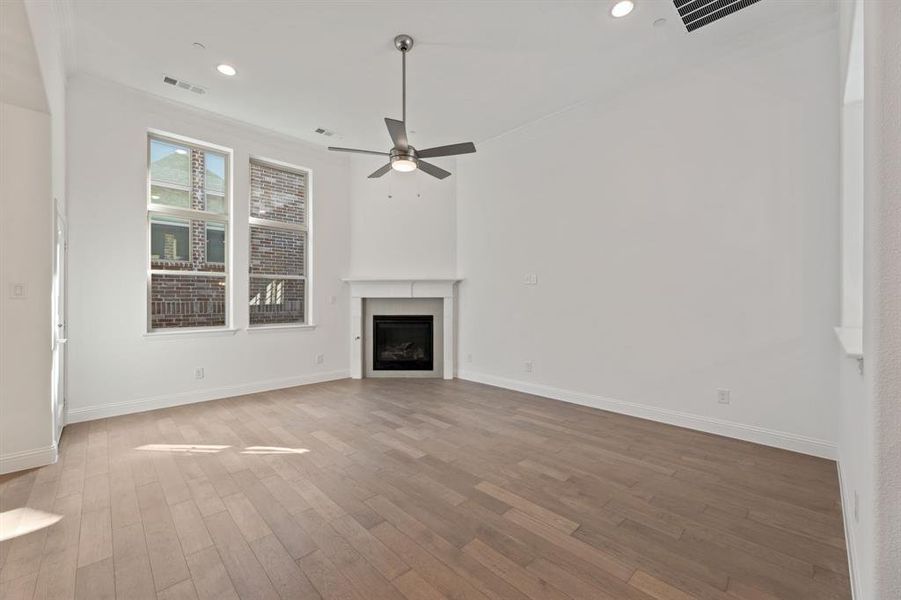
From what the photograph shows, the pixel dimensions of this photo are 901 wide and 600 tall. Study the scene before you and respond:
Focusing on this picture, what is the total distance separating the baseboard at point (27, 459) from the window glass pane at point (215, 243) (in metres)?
2.50

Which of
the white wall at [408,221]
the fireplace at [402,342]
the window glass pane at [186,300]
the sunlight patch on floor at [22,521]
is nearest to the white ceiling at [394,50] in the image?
the white wall at [408,221]

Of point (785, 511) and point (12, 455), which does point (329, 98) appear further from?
point (785, 511)

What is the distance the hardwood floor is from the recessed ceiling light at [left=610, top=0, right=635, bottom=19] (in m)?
3.43

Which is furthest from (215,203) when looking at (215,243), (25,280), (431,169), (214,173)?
Answer: (431,169)

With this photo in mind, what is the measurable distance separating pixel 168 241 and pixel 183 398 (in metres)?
1.85

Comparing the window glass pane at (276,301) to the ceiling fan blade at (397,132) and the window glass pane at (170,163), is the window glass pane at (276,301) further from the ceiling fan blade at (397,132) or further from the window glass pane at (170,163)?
the ceiling fan blade at (397,132)

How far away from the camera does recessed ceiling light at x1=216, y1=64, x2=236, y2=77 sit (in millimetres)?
3598

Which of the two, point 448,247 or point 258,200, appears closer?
point 258,200

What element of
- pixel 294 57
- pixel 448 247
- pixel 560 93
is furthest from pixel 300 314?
pixel 560 93

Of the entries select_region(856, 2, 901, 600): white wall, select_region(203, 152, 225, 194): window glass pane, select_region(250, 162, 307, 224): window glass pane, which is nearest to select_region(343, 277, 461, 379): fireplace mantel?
select_region(250, 162, 307, 224): window glass pane

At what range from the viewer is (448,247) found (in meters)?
5.84

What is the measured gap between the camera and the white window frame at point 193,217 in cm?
426

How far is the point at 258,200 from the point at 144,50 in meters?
1.99

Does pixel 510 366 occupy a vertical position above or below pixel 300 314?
below
